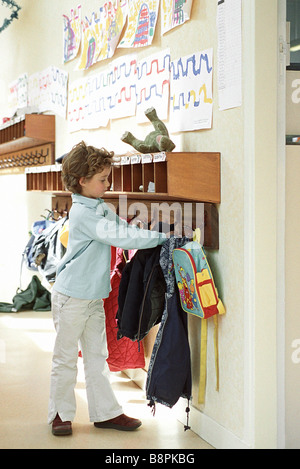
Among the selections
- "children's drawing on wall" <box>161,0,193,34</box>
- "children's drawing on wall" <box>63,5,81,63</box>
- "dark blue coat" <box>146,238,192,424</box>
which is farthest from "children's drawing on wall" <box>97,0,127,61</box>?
"dark blue coat" <box>146,238,192,424</box>

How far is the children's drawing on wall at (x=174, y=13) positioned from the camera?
294 centimetres

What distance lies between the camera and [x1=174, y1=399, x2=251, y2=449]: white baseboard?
263cm

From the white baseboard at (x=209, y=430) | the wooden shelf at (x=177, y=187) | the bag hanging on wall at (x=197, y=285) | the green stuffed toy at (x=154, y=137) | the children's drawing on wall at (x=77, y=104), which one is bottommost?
the white baseboard at (x=209, y=430)

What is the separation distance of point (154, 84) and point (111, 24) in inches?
35.0

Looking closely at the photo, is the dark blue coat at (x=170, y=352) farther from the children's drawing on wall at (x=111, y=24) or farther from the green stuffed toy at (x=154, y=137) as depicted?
the children's drawing on wall at (x=111, y=24)

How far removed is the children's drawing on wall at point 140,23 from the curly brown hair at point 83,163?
88 centimetres

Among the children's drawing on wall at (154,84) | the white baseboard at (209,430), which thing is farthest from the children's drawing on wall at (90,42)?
the white baseboard at (209,430)

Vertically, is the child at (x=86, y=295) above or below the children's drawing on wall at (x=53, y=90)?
below

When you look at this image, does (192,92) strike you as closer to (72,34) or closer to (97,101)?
(97,101)

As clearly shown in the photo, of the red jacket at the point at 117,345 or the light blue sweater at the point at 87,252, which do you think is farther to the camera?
the red jacket at the point at 117,345

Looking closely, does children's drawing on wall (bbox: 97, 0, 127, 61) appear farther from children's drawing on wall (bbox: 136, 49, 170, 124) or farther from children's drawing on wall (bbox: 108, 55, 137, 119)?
children's drawing on wall (bbox: 136, 49, 170, 124)

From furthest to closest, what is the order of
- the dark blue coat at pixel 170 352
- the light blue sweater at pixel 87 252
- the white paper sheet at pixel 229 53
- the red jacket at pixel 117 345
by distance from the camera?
the red jacket at pixel 117 345 < the light blue sweater at pixel 87 252 < the dark blue coat at pixel 170 352 < the white paper sheet at pixel 229 53

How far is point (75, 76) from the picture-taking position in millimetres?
4953

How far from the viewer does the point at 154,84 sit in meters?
3.43
